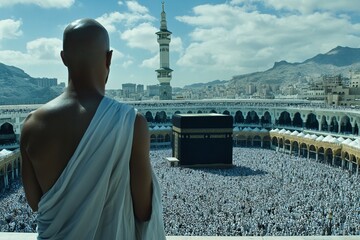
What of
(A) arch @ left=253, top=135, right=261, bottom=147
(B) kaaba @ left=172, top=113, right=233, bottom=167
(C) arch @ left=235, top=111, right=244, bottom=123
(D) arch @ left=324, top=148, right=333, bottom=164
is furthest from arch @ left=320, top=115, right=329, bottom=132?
(B) kaaba @ left=172, top=113, right=233, bottom=167

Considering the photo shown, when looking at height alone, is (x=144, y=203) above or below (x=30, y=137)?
below

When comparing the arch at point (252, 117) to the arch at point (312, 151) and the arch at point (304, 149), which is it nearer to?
the arch at point (304, 149)

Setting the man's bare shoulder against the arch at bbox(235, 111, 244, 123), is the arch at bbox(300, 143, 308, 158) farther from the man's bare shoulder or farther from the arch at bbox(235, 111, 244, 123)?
the man's bare shoulder

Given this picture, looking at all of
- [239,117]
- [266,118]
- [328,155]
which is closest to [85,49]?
[328,155]

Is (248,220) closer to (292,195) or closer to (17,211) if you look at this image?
(292,195)

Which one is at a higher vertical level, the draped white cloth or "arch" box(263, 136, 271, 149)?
the draped white cloth

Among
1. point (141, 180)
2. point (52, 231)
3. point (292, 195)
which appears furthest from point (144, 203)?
point (292, 195)
